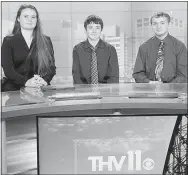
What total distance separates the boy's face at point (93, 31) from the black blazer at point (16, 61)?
51 centimetres

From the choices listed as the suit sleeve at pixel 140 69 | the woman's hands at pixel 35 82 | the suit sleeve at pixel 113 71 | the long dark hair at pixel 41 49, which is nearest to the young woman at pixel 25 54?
the long dark hair at pixel 41 49

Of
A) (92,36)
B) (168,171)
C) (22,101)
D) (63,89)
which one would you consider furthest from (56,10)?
(168,171)

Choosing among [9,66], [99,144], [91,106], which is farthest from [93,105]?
[9,66]

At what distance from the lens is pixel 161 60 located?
9.45 ft

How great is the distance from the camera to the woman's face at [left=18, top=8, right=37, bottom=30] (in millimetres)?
2818

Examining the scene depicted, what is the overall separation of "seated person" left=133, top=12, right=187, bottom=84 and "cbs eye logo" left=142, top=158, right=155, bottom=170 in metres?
1.28

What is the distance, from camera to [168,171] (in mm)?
1596

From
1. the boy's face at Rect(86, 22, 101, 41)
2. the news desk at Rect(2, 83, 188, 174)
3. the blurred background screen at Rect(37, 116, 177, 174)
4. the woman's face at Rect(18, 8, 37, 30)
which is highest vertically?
the woman's face at Rect(18, 8, 37, 30)

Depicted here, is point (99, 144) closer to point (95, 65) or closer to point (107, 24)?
point (95, 65)

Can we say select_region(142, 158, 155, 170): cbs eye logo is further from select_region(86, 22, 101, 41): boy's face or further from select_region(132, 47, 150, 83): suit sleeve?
select_region(86, 22, 101, 41): boy's face

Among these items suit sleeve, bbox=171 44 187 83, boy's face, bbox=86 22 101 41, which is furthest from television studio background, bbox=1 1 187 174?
suit sleeve, bbox=171 44 187 83

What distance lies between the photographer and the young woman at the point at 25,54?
2732 mm

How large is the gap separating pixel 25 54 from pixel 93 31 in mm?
653

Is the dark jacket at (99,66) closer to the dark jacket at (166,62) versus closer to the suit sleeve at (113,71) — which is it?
the suit sleeve at (113,71)
